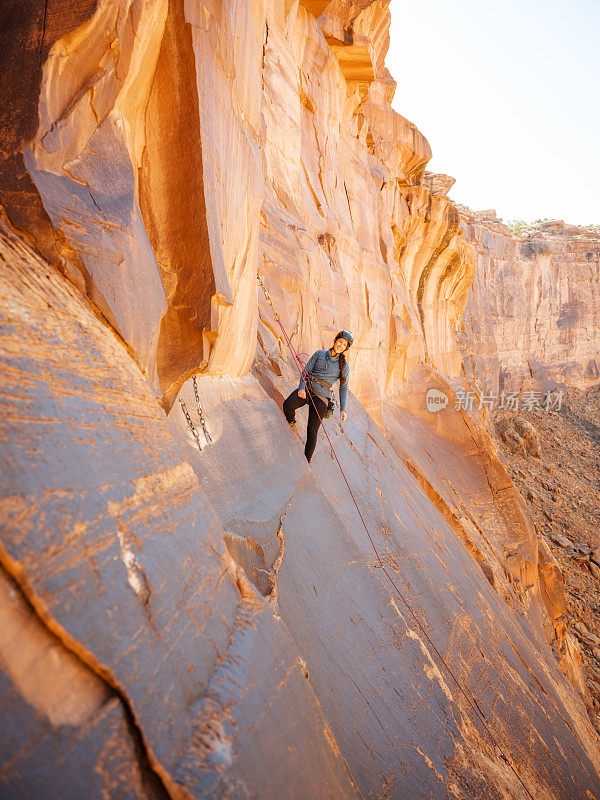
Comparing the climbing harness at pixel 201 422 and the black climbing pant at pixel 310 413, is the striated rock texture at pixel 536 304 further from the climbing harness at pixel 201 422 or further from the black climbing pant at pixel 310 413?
the climbing harness at pixel 201 422

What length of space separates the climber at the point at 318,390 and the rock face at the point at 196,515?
290 millimetres

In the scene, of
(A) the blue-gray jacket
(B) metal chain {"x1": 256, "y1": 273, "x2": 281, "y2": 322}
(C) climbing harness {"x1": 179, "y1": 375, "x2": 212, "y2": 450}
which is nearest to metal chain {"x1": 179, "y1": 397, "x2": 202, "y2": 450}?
(C) climbing harness {"x1": 179, "y1": 375, "x2": 212, "y2": 450}

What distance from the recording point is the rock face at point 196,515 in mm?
1345

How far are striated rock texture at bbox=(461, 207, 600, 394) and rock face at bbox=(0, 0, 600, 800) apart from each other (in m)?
22.4

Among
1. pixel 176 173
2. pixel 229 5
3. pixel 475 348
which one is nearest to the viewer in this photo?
pixel 176 173

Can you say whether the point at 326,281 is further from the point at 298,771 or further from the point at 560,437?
the point at 560,437

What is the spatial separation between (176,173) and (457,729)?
4.80m

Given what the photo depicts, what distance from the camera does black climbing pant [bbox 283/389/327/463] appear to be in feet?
15.8

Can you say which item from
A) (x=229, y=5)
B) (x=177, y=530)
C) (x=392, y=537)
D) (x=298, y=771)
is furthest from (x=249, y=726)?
Result: (x=229, y=5)

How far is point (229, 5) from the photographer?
3230 mm

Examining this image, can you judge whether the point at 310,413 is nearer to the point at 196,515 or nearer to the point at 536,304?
the point at 196,515

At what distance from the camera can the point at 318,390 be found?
191 inches

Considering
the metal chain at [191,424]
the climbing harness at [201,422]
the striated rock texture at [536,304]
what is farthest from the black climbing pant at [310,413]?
the striated rock texture at [536,304]

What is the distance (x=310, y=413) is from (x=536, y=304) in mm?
28206
